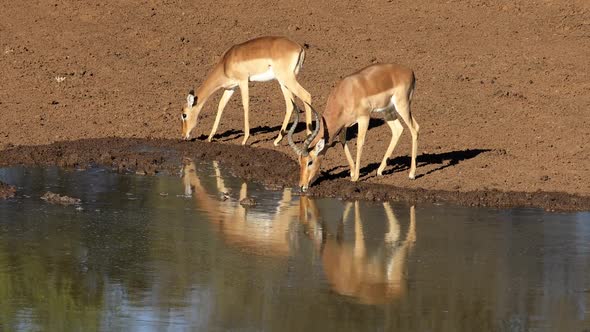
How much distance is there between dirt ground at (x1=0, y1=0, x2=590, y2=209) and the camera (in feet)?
49.9

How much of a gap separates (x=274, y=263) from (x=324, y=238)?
3.86ft

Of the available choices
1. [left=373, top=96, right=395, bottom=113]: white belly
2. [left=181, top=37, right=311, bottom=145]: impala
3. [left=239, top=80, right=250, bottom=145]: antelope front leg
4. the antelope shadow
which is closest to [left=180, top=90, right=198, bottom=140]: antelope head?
[left=181, top=37, right=311, bottom=145]: impala

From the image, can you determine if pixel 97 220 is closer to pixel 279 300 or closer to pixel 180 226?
pixel 180 226

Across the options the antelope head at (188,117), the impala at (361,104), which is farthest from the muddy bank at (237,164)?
the impala at (361,104)

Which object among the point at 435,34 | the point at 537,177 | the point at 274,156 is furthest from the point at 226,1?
the point at 537,177

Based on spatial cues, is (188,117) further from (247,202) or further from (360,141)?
(247,202)

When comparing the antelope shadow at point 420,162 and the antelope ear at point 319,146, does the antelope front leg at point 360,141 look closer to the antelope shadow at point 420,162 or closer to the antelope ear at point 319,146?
the antelope shadow at point 420,162

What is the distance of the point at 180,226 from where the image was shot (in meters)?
11.6

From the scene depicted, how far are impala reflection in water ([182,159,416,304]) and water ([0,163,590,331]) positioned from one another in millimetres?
20

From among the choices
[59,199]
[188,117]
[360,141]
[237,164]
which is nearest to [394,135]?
[360,141]

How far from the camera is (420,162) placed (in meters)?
15.2

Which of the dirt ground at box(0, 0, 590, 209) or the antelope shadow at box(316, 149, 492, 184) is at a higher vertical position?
the dirt ground at box(0, 0, 590, 209)

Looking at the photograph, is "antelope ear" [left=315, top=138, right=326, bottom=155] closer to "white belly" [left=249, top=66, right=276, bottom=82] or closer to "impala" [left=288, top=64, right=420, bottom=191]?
"impala" [left=288, top=64, right=420, bottom=191]

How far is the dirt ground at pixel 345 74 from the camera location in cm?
1521
